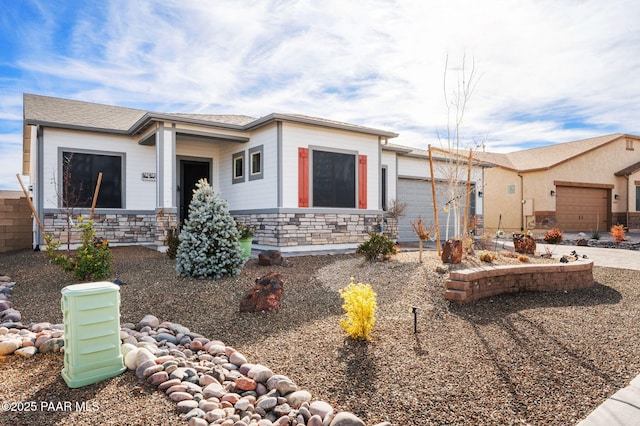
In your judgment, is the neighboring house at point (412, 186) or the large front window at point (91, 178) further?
the neighboring house at point (412, 186)

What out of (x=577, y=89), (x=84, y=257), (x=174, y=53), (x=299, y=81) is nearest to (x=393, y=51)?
(x=299, y=81)

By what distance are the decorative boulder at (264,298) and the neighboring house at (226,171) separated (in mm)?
4682

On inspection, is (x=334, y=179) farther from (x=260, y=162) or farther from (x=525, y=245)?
(x=525, y=245)

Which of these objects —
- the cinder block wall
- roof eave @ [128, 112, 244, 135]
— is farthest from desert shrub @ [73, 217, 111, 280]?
the cinder block wall

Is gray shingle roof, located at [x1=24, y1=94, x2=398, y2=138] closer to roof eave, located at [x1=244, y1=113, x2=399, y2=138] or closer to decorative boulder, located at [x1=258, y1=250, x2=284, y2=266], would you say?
roof eave, located at [x1=244, y1=113, x2=399, y2=138]

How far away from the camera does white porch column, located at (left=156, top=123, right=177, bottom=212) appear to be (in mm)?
9258

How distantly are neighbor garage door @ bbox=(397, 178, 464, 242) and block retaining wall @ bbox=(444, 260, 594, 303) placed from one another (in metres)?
7.68

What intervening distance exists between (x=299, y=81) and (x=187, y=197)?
558 cm

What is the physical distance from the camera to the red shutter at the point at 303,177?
9570 mm

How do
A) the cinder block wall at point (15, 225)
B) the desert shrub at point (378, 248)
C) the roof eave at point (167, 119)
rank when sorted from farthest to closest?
the cinder block wall at point (15, 225)
the roof eave at point (167, 119)
the desert shrub at point (378, 248)

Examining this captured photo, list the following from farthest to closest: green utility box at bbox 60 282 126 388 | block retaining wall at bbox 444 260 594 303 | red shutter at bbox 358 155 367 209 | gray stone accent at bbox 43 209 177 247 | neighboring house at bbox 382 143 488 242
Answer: neighboring house at bbox 382 143 488 242 → red shutter at bbox 358 155 367 209 → gray stone accent at bbox 43 209 177 247 → block retaining wall at bbox 444 260 594 303 → green utility box at bbox 60 282 126 388

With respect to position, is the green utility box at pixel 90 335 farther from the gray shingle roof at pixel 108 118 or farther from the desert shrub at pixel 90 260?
the gray shingle roof at pixel 108 118

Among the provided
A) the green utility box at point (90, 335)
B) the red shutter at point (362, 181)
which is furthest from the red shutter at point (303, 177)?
the green utility box at point (90, 335)

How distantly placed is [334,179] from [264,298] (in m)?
6.17
